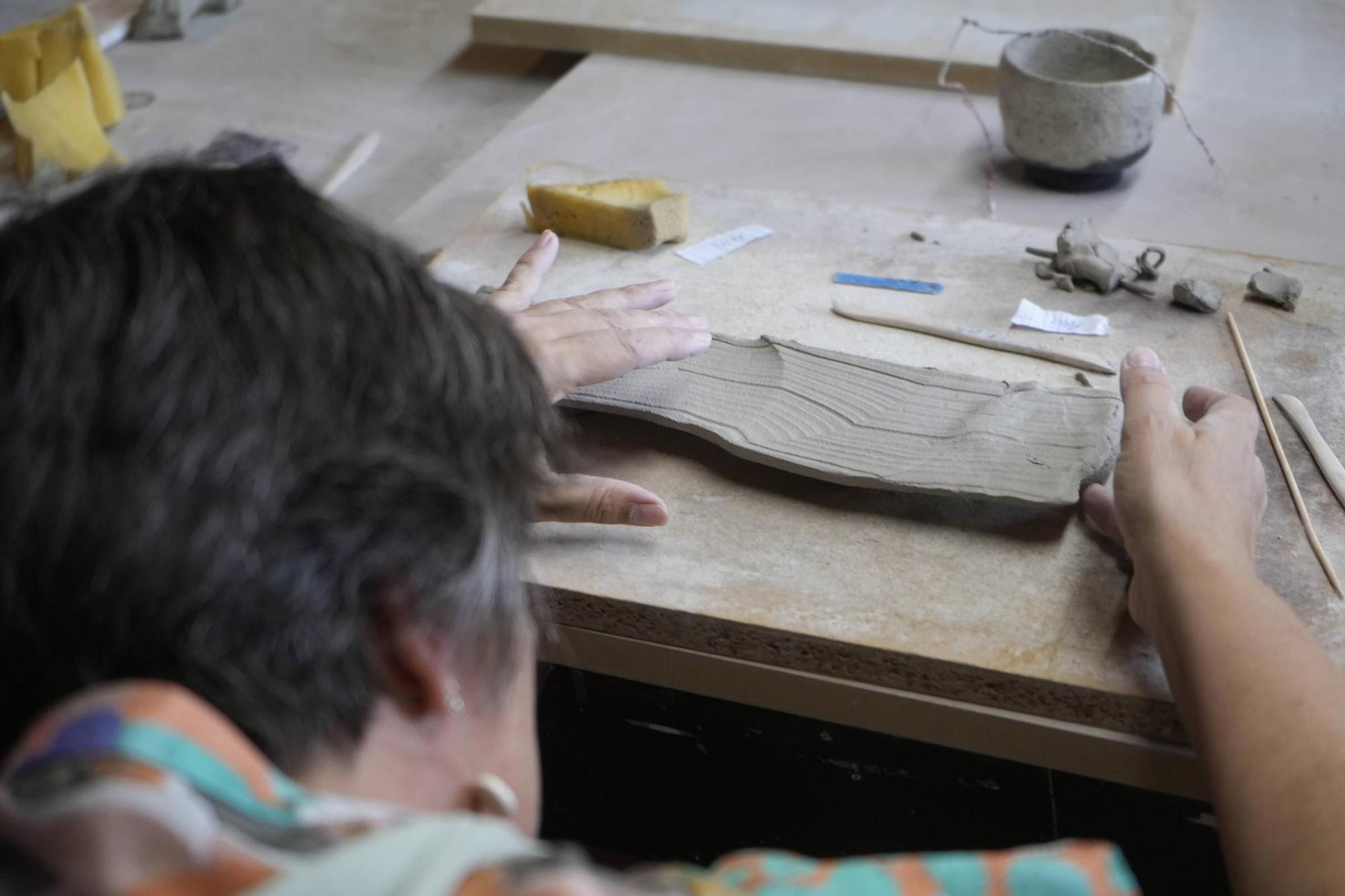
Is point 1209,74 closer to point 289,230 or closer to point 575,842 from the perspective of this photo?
point 575,842

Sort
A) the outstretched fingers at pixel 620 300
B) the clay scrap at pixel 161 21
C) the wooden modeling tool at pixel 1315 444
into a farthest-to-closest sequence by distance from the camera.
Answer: the clay scrap at pixel 161 21 → the outstretched fingers at pixel 620 300 → the wooden modeling tool at pixel 1315 444

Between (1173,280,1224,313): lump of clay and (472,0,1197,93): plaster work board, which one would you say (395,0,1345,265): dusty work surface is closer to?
(472,0,1197,93): plaster work board

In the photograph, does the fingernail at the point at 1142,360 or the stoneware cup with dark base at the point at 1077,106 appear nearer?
the fingernail at the point at 1142,360

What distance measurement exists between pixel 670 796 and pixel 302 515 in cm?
124

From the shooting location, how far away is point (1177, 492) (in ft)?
3.86

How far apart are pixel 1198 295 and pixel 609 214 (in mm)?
879

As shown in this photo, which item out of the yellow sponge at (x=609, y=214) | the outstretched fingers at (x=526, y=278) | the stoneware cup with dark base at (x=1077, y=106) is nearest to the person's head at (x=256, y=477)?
the outstretched fingers at (x=526, y=278)

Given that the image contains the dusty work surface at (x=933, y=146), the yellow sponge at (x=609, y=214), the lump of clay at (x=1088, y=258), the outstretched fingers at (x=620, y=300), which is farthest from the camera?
the dusty work surface at (x=933, y=146)

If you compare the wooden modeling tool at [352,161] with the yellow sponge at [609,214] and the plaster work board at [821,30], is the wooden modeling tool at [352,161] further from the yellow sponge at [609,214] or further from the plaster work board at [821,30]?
the yellow sponge at [609,214]

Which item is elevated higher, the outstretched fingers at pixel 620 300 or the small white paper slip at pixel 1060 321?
the outstretched fingers at pixel 620 300

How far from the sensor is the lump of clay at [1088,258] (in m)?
1.74

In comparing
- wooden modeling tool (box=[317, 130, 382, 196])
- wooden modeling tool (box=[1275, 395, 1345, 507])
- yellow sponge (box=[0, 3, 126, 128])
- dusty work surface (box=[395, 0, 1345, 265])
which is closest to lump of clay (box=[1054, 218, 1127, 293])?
wooden modeling tool (box=[1275, 395, 1345, 507])

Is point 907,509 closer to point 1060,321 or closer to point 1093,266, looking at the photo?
point 1060,321

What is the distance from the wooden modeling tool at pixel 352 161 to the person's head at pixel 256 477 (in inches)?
82.6
